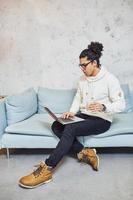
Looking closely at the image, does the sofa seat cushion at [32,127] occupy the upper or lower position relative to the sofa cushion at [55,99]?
lower

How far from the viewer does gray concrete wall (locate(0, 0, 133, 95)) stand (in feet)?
11.0

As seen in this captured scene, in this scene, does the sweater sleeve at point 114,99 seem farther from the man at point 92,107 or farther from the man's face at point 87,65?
the man's face at point 87,65

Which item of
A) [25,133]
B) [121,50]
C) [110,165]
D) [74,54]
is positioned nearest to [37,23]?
[74,54]

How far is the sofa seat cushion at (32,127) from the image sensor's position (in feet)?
9.07

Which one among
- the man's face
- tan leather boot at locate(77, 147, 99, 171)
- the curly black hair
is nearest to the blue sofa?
tan leather boot at locate(77, 147, 99, 171)

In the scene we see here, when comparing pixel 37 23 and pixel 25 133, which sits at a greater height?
pixel 37 23

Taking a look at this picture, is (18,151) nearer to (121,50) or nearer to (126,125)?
(126,125)

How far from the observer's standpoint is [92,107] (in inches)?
104

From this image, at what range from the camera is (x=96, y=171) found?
98.7 inches

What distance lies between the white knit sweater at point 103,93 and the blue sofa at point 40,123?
8.0 inches

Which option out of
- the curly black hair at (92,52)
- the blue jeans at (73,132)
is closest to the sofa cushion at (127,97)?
the blue jeans at (73,132)

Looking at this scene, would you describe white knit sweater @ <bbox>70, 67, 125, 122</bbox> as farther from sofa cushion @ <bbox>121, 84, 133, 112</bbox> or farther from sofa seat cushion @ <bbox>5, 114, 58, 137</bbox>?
sofa cushion @ <bbox>121, 84, 133, 112</bbox>

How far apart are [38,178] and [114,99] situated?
1.01 metres

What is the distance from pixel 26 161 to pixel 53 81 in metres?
1.18
